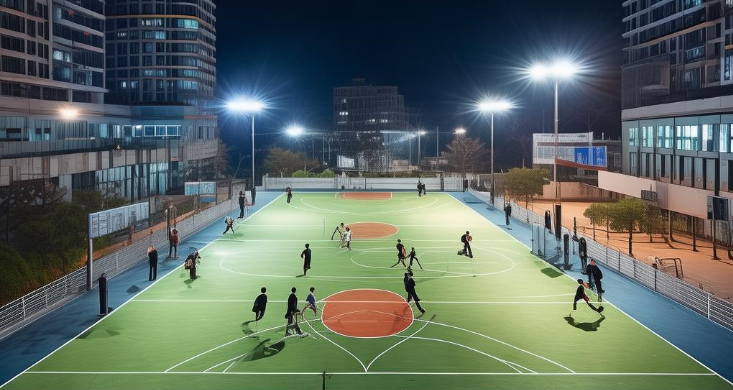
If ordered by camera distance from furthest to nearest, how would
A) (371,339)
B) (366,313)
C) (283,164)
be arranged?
(283,164) < (366,313) < (371,339)

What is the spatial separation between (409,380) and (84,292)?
17.4 meters

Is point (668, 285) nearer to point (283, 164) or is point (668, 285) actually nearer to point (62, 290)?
point (62, 290)

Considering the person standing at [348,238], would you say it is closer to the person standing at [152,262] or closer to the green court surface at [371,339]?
the green court surface at [371,339]

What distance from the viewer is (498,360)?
2147 centimetres

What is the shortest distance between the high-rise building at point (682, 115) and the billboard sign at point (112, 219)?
37.7 meters

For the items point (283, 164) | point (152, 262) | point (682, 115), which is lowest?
point (152, 262)

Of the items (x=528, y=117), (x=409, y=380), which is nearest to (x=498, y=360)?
(x=409, y=380)

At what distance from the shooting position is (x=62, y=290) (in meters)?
28.6

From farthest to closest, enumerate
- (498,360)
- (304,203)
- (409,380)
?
(304,203), (498,360), (409,380)

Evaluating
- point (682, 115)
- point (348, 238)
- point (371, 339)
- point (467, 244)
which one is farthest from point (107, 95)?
point (371, 339)

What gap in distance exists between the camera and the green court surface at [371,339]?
1980 centimetres

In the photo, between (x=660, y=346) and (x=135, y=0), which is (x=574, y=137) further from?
(x=135, y=0)

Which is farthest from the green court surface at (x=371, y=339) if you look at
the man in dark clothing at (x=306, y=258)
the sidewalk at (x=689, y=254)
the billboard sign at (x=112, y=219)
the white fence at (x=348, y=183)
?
the white fence at (x=348, y=183)

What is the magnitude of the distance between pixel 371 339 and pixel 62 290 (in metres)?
13.6
